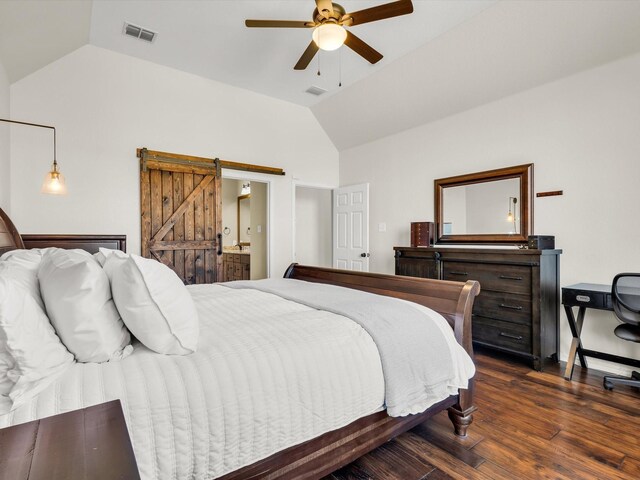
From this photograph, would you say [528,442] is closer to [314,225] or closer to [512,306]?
[512,306]

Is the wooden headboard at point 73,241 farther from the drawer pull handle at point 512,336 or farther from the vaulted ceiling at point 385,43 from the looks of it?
the drawer pull handle at point 512,336

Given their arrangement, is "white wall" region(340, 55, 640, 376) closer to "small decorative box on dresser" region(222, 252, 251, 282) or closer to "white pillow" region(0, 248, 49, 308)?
"small decorative box on dresser" region(222, 252, 251, 282)

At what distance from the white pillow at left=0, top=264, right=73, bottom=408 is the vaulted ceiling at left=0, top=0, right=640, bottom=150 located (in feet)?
7.62

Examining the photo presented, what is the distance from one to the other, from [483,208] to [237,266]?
14.1 ft

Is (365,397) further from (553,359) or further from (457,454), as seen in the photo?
(553,359)

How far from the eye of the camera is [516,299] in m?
3.11

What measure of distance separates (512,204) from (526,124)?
83 cm

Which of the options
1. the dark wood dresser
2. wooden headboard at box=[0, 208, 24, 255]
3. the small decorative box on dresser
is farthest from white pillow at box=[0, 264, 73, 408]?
the small decorative box on dresser

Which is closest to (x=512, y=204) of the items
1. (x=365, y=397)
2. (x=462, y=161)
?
(x=462, y=161)

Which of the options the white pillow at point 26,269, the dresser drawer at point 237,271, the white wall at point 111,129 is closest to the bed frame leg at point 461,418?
the white pillow at point 26,269

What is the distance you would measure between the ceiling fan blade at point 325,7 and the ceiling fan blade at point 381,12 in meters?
0.16

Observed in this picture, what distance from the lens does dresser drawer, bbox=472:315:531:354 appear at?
3055 mm

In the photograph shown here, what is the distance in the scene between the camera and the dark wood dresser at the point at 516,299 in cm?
298

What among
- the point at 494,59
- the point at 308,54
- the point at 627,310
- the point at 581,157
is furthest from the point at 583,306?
the point at 308,54
